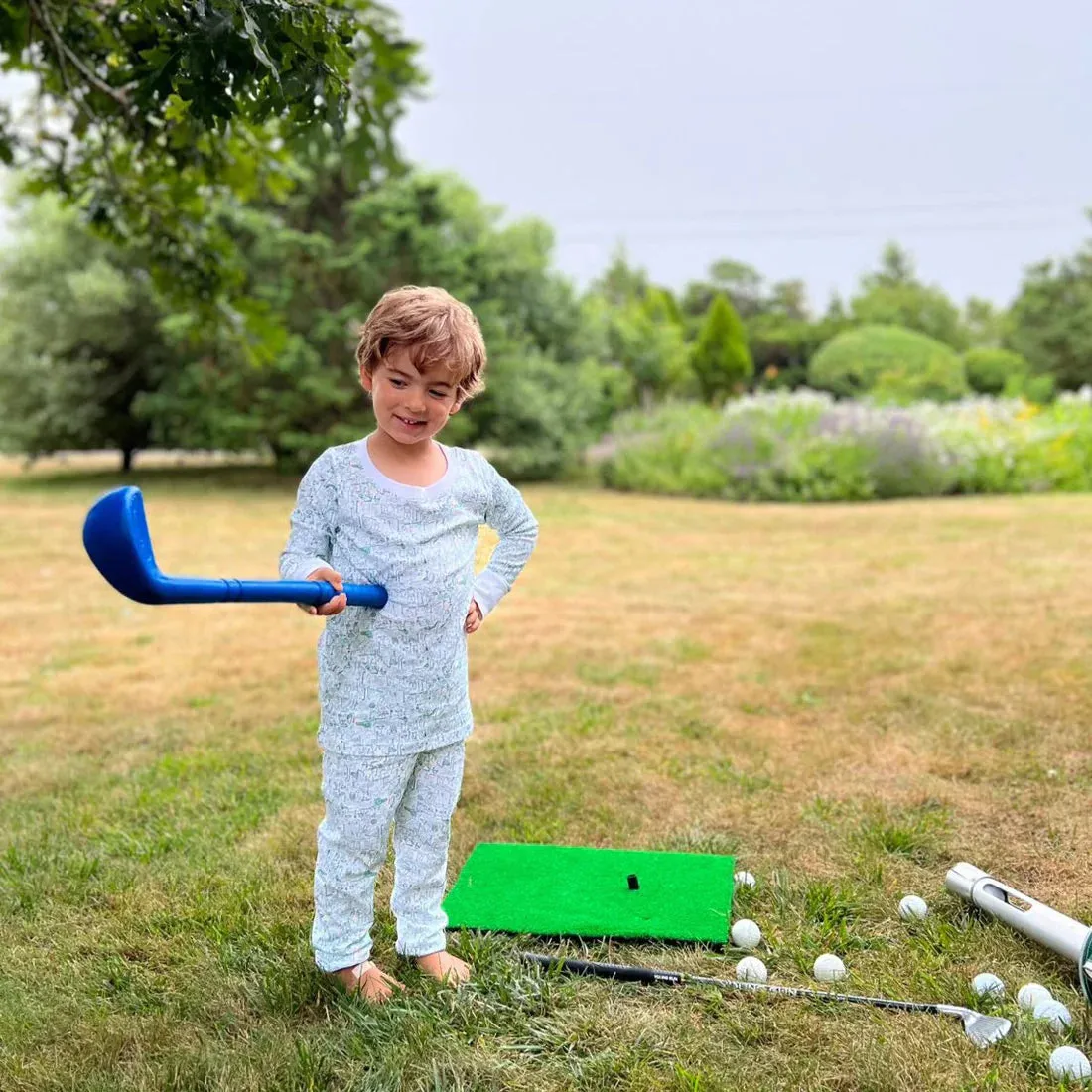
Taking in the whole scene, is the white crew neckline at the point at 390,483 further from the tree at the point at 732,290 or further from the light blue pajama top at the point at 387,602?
the tree at the point at 732,290

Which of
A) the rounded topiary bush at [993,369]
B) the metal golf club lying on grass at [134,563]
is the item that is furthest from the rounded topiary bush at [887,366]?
the metal golf club lying on grass at [134,563]

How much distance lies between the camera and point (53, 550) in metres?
9.39

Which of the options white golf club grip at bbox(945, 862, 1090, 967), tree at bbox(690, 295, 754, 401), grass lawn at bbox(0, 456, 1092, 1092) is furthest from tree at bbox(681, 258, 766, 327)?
white golf club grip at bbox(945, 862, 1090, 967)

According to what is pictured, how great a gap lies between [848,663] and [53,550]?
7319 mm

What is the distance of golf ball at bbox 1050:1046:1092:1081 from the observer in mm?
1930

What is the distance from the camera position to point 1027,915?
7.96 feet

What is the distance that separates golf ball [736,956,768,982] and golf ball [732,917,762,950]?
0.35 feet

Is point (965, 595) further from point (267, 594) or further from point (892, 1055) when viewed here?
point (267, 594)

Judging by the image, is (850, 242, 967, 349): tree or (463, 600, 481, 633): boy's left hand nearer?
(463, 600, 481, 633): boy's left hand

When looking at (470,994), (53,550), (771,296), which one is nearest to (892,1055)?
(470,994)

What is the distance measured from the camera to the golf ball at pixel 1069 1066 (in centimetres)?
193

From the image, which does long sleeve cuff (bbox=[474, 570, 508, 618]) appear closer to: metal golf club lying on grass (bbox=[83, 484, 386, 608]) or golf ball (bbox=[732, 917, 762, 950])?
metal golf club lying on grass (bbox=[83, 484, 386, 608])

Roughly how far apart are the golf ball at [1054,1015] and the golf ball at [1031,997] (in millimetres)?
Answer: 10

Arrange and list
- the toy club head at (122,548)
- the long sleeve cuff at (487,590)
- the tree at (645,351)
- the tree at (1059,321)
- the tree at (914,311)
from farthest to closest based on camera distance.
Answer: the tree at (914,311), the tree at (1059,321), the tree at (645,351), the long sleeve cuff at (487,590), the toy club head at (122,548)
